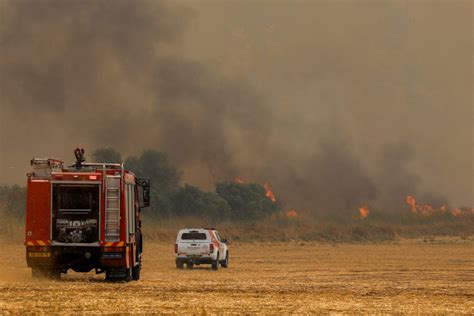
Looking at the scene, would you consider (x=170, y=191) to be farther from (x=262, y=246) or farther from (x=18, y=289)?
(x=18, y=289)

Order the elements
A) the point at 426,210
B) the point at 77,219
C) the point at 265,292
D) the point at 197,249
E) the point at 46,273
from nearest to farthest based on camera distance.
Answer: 1. the point at 265,292
2. the point at 77,219
3. the point at 46,273
4. the point at 197,249
5. the point at 426,210

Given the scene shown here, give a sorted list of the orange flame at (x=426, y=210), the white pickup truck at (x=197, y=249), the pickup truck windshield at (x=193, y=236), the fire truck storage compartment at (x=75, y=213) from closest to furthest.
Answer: the fire truck storage compartment at (x=75, y=213)
the white pickup truck at (x=197, y=249)
the pickup truck windshield at (x=193, y=236)
the orange flame at (x=426, y=210)

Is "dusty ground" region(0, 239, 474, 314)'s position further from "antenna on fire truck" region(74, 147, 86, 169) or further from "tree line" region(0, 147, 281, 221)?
"tree line" region(0, 147, 281, 221)

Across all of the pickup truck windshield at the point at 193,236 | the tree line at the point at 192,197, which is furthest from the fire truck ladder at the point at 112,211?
the tree line at the point at 192,197

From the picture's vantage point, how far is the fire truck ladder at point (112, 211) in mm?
34156

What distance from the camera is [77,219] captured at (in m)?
34.6

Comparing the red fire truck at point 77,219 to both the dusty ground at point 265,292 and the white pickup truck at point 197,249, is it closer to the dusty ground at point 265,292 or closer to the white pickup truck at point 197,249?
the dusty ground at point 265,292

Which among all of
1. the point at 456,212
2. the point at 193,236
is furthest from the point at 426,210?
the point at 193,236

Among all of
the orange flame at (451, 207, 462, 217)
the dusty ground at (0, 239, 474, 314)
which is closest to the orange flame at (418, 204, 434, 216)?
the orange flame at (451, 207, 462, 217)

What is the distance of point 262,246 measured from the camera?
87.3 meters

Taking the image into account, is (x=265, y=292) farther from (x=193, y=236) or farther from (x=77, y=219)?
(x=193, y=236)

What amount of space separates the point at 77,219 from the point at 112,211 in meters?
1.19

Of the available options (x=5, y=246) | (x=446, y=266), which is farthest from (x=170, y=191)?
(x=446, y=266)

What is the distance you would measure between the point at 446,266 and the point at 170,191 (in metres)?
56.2
